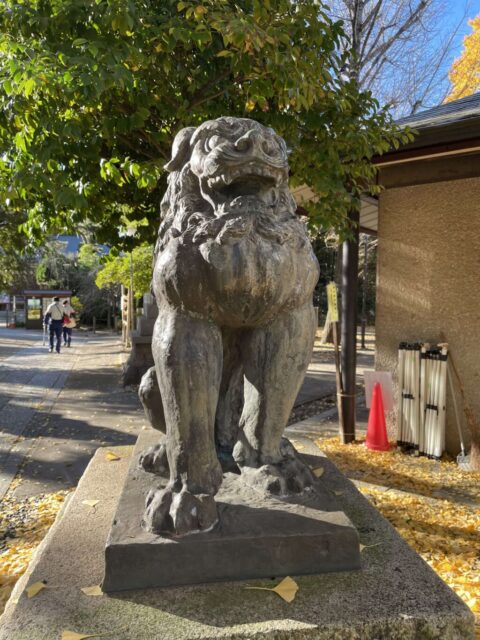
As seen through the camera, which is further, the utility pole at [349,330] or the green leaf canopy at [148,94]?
the utility pole at [349,330]

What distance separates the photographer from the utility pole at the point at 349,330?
18.6ft

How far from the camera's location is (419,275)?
5.52 m

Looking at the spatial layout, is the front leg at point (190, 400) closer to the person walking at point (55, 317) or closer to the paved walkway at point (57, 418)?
the paved walkway at point (57, 418)

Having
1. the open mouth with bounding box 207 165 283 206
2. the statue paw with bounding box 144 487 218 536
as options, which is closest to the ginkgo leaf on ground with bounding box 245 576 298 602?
the statue paw with bounding box 144 487 218 536

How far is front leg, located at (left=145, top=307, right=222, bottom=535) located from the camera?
1.63 metres

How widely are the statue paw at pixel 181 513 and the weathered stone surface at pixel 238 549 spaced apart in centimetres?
2

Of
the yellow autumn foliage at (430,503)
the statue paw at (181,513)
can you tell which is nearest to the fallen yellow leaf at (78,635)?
the statue paw at (181,513)

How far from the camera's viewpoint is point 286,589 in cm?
143

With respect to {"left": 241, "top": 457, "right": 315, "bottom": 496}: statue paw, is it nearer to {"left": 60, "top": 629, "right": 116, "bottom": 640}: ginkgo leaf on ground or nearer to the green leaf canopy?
{"left": 60, "top": 629, "right": 116, "bottom": 640}: ginkgo leaf on ground

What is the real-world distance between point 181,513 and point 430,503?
10.1ft

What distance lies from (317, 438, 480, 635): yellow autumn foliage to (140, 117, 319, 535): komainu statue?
5.61 feet

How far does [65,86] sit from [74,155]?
0.80 meters

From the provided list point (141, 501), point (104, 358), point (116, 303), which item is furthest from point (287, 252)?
point (116, 303)

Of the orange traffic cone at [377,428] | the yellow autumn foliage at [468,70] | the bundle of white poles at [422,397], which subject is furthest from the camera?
the yellow autumn foliage at [468,70]
